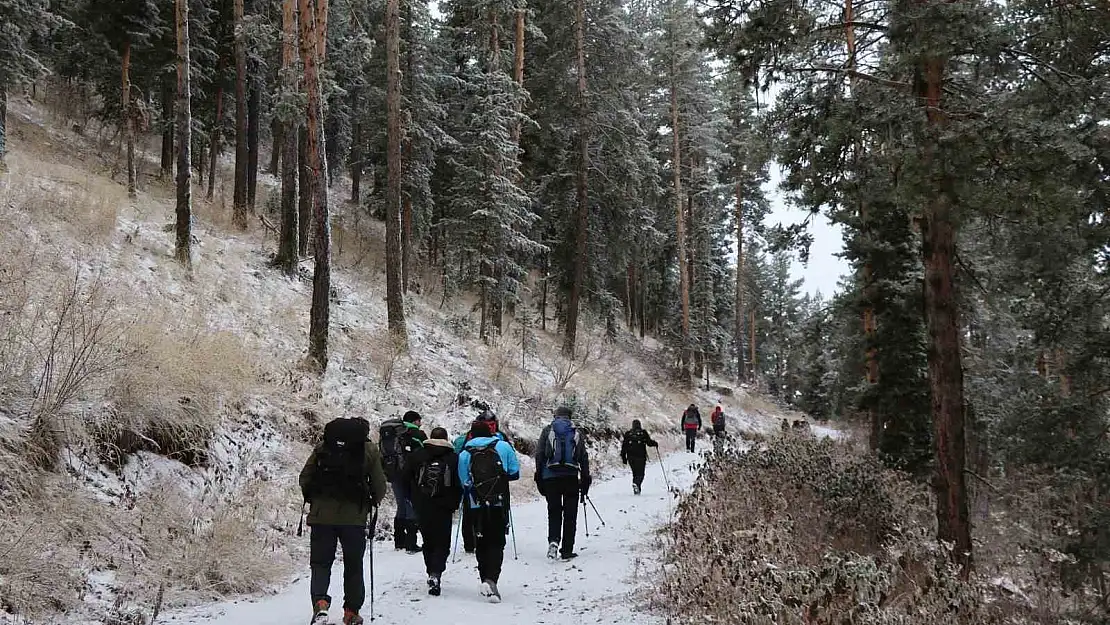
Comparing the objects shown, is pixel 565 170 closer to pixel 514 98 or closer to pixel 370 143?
pixel 514 98

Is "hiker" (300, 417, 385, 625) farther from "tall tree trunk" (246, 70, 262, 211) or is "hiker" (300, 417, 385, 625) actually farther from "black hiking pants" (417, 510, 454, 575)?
"tall tree trunk" (246, 70, 262, 211)

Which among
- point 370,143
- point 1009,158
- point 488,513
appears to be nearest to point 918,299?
point 1009,158

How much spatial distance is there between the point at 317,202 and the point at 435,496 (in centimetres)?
830

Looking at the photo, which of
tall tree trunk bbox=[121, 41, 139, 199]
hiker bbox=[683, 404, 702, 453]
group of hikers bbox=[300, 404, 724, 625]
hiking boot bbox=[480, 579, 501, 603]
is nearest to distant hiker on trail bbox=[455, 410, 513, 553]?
group of hikers bbox=[300, 404, 724, 625]

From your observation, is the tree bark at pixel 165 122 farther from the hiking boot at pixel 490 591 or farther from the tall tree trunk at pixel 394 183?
the hiking boot at pixel 490 591

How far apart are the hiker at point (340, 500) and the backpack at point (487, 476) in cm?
162

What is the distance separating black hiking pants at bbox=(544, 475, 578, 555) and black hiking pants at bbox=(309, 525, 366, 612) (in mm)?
3454

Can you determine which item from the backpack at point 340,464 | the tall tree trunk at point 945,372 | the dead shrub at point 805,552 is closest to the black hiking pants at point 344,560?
the backpack at point 340,464

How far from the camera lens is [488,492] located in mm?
7480

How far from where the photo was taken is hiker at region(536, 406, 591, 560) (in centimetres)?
905

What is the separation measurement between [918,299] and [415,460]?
12.8 m

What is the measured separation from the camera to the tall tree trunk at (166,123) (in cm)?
2661

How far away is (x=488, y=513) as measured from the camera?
741 cm

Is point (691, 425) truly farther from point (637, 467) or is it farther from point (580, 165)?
point (580, 165)
